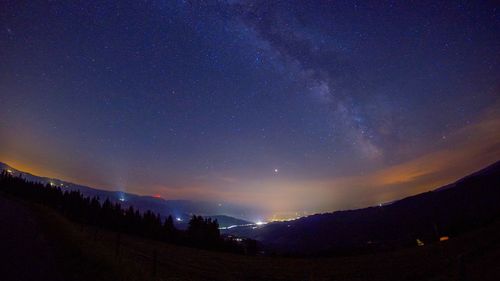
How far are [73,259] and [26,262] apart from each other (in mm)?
1702

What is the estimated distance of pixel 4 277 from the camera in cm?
916

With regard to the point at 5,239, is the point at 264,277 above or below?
below

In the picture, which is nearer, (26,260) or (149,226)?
(26,260)

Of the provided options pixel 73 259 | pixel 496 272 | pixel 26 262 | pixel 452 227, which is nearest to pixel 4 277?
pixel 26 262

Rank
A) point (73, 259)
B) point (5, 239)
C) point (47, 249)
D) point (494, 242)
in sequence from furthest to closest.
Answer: point (494, 242)
point (5, 239)
point (47, 249)
point (73, 259)

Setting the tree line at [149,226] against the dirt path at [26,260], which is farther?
the tree line at [149,226]

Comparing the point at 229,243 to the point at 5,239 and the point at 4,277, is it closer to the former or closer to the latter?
the point at 5,239

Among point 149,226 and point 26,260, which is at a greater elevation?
point 26,260

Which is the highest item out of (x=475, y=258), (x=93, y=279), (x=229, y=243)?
(x=93, y=279)

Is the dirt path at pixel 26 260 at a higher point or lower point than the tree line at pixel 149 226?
higher

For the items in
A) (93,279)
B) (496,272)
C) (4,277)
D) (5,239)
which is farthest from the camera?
(496,272)

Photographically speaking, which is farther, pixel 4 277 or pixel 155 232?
pixel 155 232

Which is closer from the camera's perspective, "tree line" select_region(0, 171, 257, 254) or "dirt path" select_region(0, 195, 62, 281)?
"dirt path" select_region(0, 195, 62, 281)

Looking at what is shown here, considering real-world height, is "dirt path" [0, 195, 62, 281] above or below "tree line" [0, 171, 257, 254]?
above
